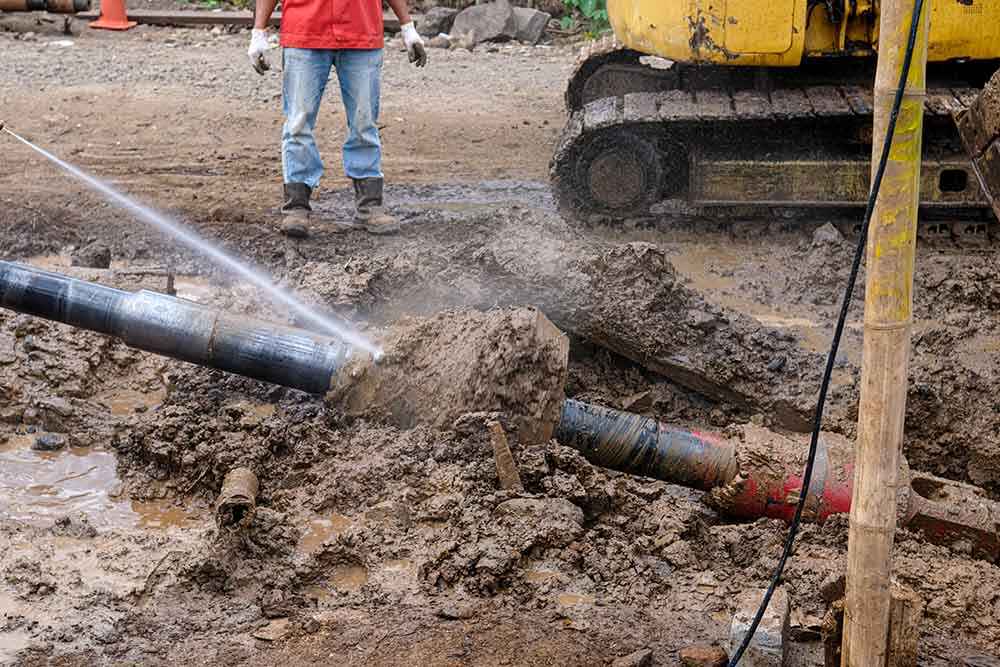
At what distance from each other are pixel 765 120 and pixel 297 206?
298 centimetres

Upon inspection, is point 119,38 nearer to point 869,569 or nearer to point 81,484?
point 81,484

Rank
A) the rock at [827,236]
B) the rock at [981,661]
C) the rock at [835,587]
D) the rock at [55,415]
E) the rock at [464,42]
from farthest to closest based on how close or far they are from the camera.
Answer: the rock at [464,42], the rock at [827,236], the rock at [55,415], the rock at [981,661], the rock at [835,587]

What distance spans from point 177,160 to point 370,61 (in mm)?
2214

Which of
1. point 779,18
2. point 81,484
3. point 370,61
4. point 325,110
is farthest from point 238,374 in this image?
point 325,110

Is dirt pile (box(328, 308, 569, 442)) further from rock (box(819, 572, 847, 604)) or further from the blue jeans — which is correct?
the blue jeans

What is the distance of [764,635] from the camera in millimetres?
3350

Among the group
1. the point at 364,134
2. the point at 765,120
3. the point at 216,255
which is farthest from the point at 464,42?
the point at 216,255

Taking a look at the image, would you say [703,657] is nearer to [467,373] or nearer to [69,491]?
[467,373]

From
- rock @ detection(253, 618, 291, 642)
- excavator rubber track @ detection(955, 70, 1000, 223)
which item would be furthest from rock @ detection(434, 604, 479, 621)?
excavator rubber track @ detection(955, 70, 1000, 223)

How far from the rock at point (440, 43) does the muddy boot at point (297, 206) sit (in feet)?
20.2

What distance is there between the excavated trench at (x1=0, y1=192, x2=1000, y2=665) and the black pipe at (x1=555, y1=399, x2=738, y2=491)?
0.29 ft

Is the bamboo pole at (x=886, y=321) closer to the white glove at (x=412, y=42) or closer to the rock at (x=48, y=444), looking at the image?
the rock at (x=48, y=444)

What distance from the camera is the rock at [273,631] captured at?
3749mm

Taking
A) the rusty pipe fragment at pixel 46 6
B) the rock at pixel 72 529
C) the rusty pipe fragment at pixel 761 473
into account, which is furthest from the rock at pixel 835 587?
the rusty pipe fragment at pixel 46 6
